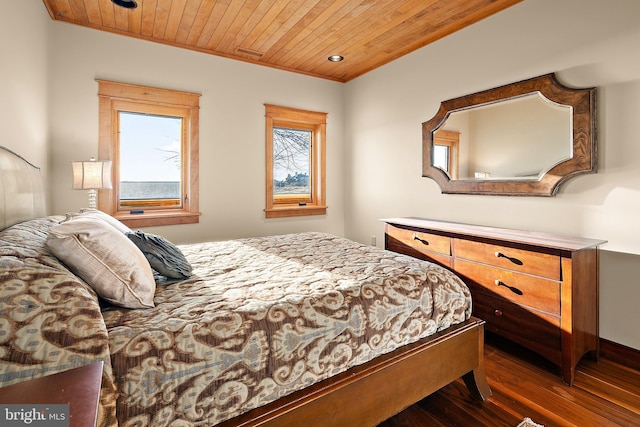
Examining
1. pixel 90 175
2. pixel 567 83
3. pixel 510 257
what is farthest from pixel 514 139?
pixel 90 175

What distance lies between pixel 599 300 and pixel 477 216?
1.03m

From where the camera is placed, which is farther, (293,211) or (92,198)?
(293,211)

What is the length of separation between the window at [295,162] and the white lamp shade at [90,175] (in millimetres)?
Answer: 1689

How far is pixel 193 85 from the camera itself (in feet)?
11.7

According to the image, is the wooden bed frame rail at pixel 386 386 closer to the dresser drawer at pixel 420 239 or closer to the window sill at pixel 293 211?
the dresser drawer at pixel 420 239

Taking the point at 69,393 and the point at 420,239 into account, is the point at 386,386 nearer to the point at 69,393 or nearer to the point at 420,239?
the point at 69,393

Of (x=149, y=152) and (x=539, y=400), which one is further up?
(x=149, y=152)

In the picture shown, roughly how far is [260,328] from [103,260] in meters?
0.61

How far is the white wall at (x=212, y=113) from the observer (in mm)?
3027

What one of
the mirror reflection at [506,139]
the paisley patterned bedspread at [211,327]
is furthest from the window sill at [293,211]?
the paisley patterned bedspread at [211,327]

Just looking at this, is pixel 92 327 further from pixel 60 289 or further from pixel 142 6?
pixel 142 6

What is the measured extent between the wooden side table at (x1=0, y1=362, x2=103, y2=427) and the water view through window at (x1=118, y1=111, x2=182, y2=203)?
3.16 metres

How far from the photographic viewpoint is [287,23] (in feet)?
9.90

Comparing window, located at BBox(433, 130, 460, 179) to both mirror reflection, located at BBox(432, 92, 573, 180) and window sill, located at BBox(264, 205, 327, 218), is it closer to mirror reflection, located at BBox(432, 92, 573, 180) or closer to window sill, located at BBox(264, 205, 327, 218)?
mirror reflection, located at BBox(432, 92, 573, 180)
